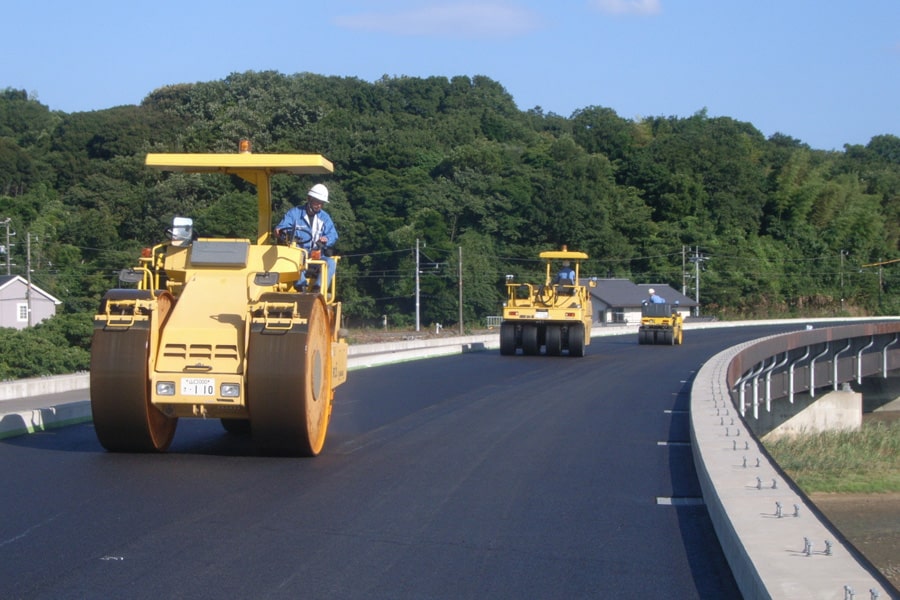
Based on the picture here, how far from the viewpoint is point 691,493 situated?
325 inches

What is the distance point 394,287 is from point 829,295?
4370 cm

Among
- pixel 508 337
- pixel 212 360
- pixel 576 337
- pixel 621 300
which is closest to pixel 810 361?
pixel 576 337

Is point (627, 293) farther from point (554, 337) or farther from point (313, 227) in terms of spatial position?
point (313, 227)

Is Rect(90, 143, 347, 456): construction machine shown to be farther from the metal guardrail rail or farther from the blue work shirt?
the metal guardrail rail

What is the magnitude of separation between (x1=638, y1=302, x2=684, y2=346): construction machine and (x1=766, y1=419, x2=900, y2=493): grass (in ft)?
28.4

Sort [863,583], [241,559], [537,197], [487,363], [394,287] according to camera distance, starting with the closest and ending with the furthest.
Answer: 1. [863,583]
2. [241,559]
3. [487,363]
4. [394,287]
5. [537,197]

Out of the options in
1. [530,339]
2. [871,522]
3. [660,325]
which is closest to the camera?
[871,522]

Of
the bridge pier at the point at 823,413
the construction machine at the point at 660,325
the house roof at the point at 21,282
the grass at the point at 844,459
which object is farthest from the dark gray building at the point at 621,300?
the grass at the point at 844,459

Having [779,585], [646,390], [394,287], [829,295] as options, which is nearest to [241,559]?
[779,585]

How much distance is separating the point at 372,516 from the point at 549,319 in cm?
2223

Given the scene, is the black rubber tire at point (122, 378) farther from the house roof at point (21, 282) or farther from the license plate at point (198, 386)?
the house roof at point (21, 282)

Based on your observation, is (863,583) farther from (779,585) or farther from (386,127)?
(386,127)

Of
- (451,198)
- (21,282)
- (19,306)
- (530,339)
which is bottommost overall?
(530,339)

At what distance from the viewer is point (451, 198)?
77.8m
